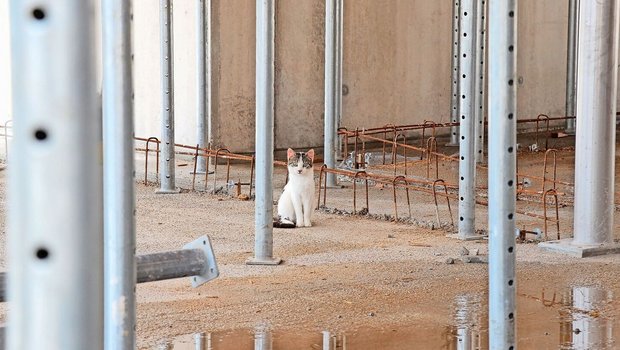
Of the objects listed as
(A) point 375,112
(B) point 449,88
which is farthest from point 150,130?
(B) point 449,88

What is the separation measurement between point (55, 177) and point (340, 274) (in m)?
7.41

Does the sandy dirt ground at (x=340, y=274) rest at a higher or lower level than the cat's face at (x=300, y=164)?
lower

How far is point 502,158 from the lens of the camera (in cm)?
543

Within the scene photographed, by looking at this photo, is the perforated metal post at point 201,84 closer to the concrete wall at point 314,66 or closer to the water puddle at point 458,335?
the concrete wall at point 314,66

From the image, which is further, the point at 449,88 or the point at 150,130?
the point at 449,88

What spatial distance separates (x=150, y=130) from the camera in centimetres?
1978

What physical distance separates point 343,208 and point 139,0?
25.3 ft

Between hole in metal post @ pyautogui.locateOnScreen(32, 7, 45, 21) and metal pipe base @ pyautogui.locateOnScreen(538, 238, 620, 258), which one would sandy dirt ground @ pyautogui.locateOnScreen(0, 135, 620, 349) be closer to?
metal pipe base @ pyautogui.locateOnScreen(538, 238, 620, 258)

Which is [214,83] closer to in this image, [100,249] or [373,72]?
[373,72]

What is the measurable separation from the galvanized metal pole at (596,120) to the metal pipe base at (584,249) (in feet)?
0.23

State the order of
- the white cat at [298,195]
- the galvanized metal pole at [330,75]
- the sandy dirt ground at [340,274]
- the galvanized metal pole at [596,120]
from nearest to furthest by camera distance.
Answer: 1. the sandy dirt ground at [340,274]
2. the galvanized metal pole at [596,120]
3. the white cat at [298,195]
4. the galvanized metal pole at [330,75]

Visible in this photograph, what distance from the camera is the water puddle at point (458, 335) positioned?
288 inches

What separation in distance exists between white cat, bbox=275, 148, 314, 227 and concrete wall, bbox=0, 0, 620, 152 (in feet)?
22.8

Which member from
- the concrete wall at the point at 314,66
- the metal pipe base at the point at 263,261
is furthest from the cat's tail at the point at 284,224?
the concrete wall at the point at 314,66
